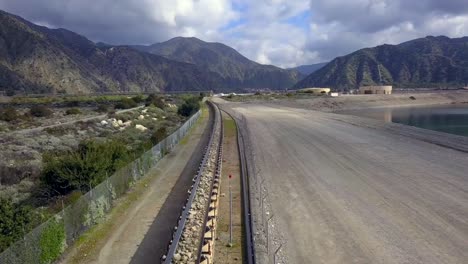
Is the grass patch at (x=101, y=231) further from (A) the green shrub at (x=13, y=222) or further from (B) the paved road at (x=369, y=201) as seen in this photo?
(B) the paved road at (x=369, y=201)

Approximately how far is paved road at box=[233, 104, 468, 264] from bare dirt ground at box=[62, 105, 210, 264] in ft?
13.3

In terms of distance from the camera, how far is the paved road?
13.0m

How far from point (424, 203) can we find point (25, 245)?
1512 centimetres

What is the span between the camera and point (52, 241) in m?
12.0

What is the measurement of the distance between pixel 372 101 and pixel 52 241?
439 feet

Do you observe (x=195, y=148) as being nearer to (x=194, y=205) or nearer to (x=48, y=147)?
(x=48, y=147)

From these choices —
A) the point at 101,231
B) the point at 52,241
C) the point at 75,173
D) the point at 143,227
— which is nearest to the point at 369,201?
the point at 143,227

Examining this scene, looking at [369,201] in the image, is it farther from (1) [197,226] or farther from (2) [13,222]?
(2) [13,222]

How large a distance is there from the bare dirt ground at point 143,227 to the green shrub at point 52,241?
0.35 metres

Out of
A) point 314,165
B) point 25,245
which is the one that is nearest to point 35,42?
point 314,165

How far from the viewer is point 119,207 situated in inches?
682

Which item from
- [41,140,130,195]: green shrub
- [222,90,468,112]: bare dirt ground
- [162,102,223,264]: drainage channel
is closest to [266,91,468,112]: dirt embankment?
[222,90,468,112]: bare dirt ground

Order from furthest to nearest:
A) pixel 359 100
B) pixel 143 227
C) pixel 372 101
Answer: pixel 372 101 < pixel 359 100 < pixel 143 227

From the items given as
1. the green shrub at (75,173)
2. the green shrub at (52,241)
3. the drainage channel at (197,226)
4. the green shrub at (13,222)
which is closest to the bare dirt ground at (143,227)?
the green shrub at (52,241)
